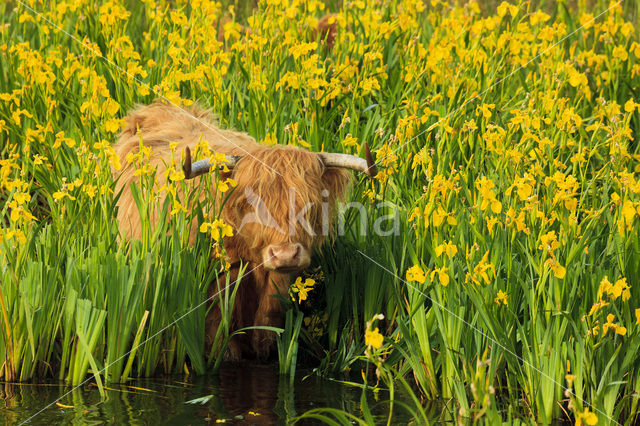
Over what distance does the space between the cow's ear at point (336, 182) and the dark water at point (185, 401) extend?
3.25ft

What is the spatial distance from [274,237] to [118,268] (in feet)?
2.51

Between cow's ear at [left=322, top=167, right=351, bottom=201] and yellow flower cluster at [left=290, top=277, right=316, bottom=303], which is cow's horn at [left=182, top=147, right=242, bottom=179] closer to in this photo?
cow's ear at [left=322, top=167, right=351, bottom=201]

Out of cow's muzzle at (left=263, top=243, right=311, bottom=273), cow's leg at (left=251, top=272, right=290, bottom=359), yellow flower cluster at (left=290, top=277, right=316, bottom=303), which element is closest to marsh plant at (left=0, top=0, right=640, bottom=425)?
yellow flower cluster at (left=290, top=277, right=316, bottom=303)

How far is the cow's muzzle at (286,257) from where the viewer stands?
13.1ft

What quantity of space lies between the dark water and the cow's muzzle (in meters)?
0.56

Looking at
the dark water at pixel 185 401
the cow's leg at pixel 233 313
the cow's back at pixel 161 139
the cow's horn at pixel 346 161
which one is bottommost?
the dark water at pixel 185 401

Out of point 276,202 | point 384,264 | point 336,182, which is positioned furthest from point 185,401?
point 336,182

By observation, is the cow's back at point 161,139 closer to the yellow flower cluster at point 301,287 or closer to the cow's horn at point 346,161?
the cow's horn at point 346,161

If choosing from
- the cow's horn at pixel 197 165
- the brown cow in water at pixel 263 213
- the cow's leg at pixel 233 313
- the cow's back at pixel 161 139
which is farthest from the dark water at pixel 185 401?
the cow's horn at pixel 197 165

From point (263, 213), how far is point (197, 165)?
1.35 ft

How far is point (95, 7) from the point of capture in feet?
22.4

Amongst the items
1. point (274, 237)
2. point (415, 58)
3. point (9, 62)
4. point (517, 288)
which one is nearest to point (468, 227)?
point (517, 288)

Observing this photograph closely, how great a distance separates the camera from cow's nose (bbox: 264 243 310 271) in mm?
3984

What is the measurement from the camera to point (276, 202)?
4.20 metres
